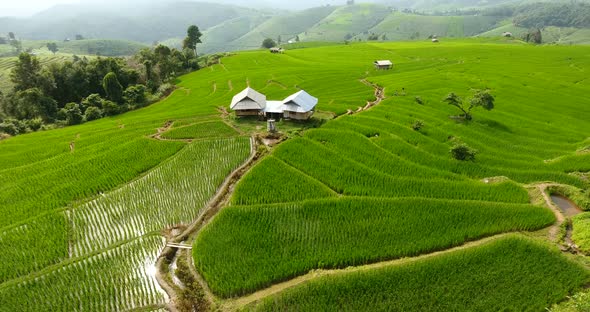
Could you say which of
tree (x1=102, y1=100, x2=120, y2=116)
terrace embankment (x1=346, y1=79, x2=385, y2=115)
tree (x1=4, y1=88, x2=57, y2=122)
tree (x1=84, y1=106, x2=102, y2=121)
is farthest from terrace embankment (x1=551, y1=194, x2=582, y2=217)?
tree (x1=4, y1=88, x2=57, y2=122)

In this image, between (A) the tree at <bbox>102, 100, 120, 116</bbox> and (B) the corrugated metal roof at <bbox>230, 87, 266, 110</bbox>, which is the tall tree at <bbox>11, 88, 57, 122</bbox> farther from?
(B) the corrugated metal roof at <bbox>230, 87, 266, 110</bbox>

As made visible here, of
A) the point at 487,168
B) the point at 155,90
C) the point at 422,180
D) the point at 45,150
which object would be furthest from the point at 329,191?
the point at 155,90

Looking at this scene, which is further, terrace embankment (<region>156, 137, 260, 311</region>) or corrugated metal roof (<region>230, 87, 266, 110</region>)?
corrugated metal roof (<region>230, 87, 266, 110</region>)

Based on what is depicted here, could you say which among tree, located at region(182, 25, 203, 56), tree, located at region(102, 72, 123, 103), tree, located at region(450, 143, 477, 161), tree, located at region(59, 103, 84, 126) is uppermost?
tree, located at region(182, 25, 203, 56)

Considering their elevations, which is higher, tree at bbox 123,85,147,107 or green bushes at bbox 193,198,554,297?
tree at bbox 123,85,147,107

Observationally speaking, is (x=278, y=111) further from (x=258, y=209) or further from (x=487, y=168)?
(x=487, y=168)

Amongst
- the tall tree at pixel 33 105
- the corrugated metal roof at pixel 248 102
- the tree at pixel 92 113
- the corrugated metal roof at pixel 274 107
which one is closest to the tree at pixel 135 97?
the tree at pixel 92 113
